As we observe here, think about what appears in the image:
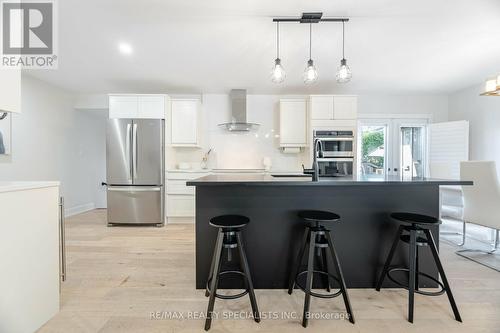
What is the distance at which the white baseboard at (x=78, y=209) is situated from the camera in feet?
15.0

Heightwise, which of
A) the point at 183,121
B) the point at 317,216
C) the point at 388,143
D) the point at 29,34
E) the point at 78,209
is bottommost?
the point at 78,209

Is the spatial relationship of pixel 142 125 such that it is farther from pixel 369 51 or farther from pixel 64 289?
pixel 369 51

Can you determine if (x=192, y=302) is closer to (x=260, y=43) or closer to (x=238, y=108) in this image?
(x=260, y=43)

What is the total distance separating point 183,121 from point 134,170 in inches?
48.7

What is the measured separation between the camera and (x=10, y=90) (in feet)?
4.94

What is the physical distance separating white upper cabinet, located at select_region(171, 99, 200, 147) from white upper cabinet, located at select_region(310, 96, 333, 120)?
2210 mm

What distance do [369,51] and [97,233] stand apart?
480cm

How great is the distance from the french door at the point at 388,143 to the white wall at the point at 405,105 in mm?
192

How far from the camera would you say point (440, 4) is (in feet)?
7.00

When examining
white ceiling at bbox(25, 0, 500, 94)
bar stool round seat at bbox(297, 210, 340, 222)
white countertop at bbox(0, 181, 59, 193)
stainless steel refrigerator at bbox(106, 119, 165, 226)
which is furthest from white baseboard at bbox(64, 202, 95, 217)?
bar stool round seat at bbox(297, 210, 340, 222)

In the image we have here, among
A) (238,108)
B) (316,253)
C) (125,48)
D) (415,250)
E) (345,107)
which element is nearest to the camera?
(415,250)

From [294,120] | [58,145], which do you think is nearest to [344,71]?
[294,120]

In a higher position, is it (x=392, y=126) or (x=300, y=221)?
(x=392, y=126)

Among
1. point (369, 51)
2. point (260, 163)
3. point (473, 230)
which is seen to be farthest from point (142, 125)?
point (473, 230)
